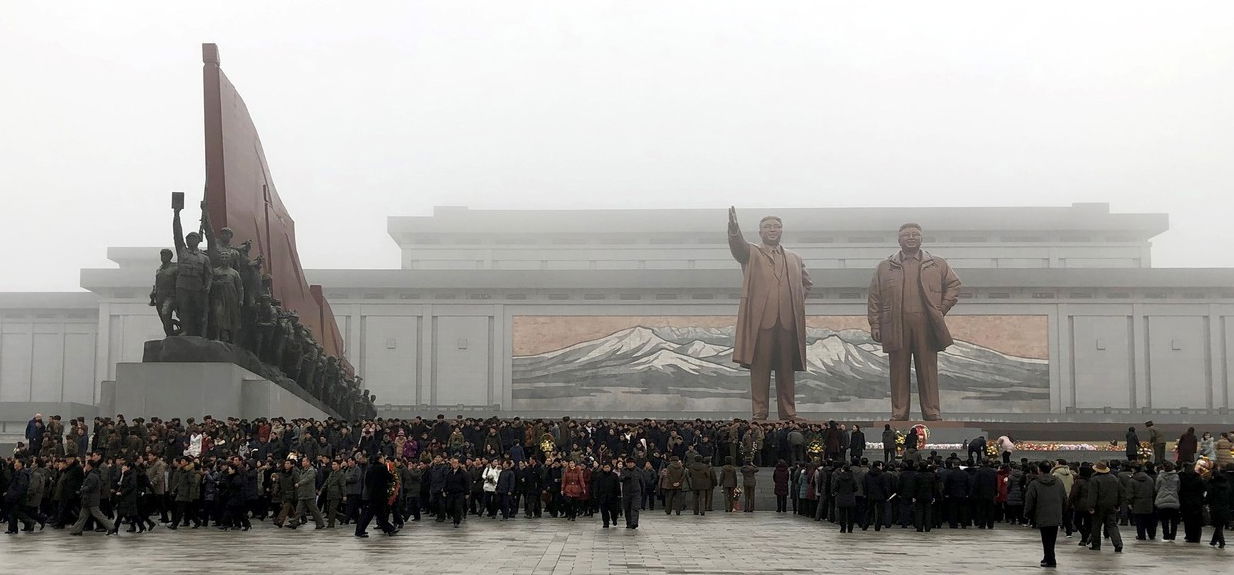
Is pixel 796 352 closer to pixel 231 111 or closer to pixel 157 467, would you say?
pixel 231 111

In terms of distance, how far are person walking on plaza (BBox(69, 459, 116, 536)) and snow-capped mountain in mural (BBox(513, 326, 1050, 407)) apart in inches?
1303

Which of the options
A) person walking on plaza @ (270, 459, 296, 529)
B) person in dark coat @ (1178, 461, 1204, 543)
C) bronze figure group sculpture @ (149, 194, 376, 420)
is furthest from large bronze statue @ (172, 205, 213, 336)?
person in dark coat @ (1178, 461, 1204, 543)

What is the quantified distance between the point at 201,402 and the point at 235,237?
14.2ft

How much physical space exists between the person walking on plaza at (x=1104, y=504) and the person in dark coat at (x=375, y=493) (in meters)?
7.01

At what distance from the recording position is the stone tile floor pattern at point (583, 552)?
11477 mm

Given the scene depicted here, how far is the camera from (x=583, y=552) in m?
13.3

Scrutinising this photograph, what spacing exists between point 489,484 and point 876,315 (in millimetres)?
12585

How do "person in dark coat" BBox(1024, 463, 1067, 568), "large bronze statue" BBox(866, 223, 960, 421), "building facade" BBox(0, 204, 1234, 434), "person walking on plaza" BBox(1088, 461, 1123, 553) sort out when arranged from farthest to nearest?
"building facade" BBox(0, 204, 1234, 434) → "large bronze statue" BBox(866, 223, 960, 421) → "person walking on plaza" BBox(1088, 461, 1123, 553) → "person in dark coat" BBox(1024, 463, 1067, 568)

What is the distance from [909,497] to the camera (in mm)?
17828

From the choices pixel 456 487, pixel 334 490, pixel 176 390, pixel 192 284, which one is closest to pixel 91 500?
pixel 334 490

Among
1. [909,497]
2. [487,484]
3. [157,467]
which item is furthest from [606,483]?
[157,467]

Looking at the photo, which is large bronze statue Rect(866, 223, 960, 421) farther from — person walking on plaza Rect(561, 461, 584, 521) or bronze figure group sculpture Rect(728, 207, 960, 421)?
person walking on plaza Rect(561, 461, 584, 521)

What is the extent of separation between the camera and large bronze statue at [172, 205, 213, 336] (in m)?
22.7

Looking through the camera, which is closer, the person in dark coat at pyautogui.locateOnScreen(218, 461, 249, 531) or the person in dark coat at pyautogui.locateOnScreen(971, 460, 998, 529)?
the person in dark coat at pyautogui.locateOnScreen(218, 461, 249, 531)
